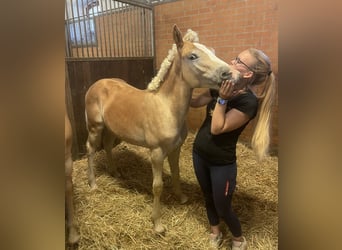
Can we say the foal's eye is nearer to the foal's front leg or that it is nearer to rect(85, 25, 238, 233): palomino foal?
rect(85, 25, 238, 233): palomino foal

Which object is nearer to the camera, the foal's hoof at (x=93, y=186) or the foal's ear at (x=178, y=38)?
the foal's ear at (x=178, y=38)

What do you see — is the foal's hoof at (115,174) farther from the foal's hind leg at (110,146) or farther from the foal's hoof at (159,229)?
the foal's hoof at (159,229)

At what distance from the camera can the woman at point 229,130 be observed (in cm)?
79

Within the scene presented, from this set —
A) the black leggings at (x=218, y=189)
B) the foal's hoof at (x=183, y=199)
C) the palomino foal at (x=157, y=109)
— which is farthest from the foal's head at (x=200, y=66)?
the foal's hoof at (x=183, y=199)

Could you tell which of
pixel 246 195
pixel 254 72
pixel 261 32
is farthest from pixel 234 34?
pixel 246 195

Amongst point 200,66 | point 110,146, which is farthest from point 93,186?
point 200,66

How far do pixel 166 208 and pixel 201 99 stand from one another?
0.49 metres

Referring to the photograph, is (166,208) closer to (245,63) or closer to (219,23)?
(245,63)

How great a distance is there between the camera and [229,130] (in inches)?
33.2

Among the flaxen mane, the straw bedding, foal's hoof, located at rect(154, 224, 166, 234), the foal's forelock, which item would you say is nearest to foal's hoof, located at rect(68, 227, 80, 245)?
the straw bedding
